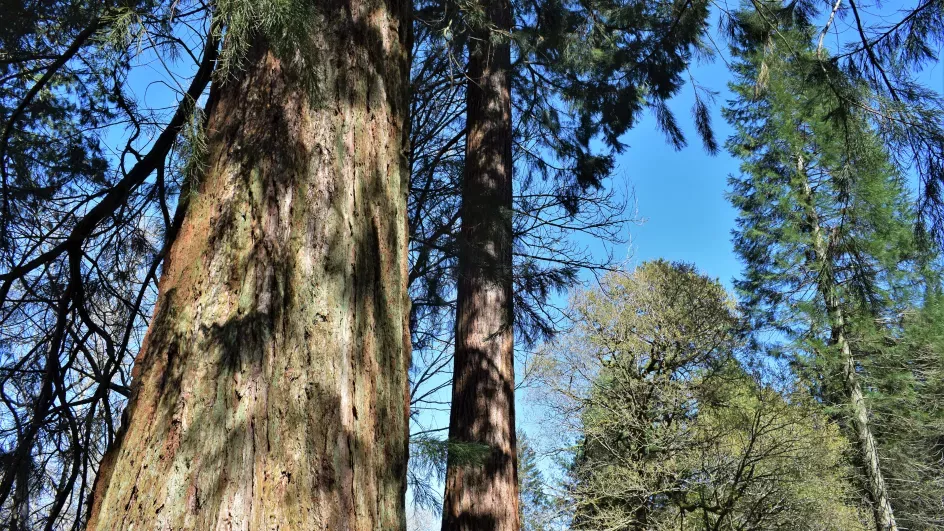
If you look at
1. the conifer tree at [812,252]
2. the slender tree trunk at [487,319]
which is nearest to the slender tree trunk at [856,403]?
the conifer tree at [812,252]

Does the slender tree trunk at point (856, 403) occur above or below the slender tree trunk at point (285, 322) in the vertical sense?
above

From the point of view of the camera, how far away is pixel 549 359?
10.9 metres

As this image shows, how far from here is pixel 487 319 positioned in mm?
4102

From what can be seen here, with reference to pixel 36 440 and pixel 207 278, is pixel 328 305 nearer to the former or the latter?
pixel 207 278

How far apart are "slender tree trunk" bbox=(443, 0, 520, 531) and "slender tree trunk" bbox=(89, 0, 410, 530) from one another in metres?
2.23

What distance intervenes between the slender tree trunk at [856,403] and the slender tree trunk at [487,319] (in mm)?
7793

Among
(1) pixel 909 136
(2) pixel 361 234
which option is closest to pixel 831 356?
(1) pixel 909 136

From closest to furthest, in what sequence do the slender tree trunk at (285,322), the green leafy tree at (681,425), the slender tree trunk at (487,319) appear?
the slender tree trunk at (285,322) → the slender tree trunk at (487,319) → the green leafy tree at (681,425)

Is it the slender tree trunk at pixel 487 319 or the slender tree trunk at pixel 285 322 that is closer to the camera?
the slender tree trunk at pixel 285 322

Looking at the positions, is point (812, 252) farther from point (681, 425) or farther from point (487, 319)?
point (487, 319)

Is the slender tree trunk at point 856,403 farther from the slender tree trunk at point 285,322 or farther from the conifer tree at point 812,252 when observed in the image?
the slender tree trunk at point 285,322

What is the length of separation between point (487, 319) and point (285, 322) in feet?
9.84

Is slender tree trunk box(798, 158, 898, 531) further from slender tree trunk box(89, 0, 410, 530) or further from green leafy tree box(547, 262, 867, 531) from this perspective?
slender tree trunk box(89, 0, 410, 530)

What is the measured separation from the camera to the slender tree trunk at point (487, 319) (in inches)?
143
